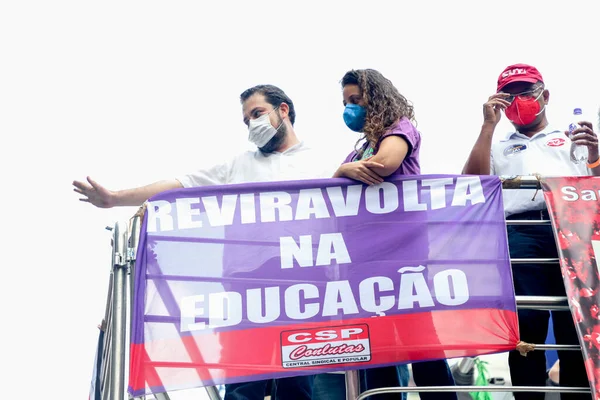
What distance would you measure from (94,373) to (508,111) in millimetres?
2493

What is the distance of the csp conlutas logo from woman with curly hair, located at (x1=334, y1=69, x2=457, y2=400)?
21cm

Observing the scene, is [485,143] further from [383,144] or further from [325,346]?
[325,346]

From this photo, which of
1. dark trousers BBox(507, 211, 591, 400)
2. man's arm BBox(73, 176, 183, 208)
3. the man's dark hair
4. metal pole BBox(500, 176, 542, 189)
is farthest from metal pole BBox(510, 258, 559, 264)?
A: man's arm BBox(73, 176, 183, 208)

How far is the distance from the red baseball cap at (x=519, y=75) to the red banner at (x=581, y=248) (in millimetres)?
716

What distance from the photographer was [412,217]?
3.48m

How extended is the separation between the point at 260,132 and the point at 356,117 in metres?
0.89

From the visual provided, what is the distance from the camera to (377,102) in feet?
12.2

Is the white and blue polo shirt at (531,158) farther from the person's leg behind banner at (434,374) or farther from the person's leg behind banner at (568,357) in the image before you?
the person's leg behind banner at (434,374)

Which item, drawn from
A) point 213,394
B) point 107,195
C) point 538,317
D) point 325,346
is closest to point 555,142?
point 538,317

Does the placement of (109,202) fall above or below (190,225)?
above

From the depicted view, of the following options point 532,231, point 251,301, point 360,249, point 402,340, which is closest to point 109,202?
point 251,301

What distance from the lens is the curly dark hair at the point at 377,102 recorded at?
3635 millimetres

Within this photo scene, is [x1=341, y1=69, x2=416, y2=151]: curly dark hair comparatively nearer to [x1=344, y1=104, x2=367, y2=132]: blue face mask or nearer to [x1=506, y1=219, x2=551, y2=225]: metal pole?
[x1=344, y1=104, x2=367, y2=132]: blue face mask

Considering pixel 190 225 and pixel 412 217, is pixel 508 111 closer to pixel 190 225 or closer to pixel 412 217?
pixel 412 217
